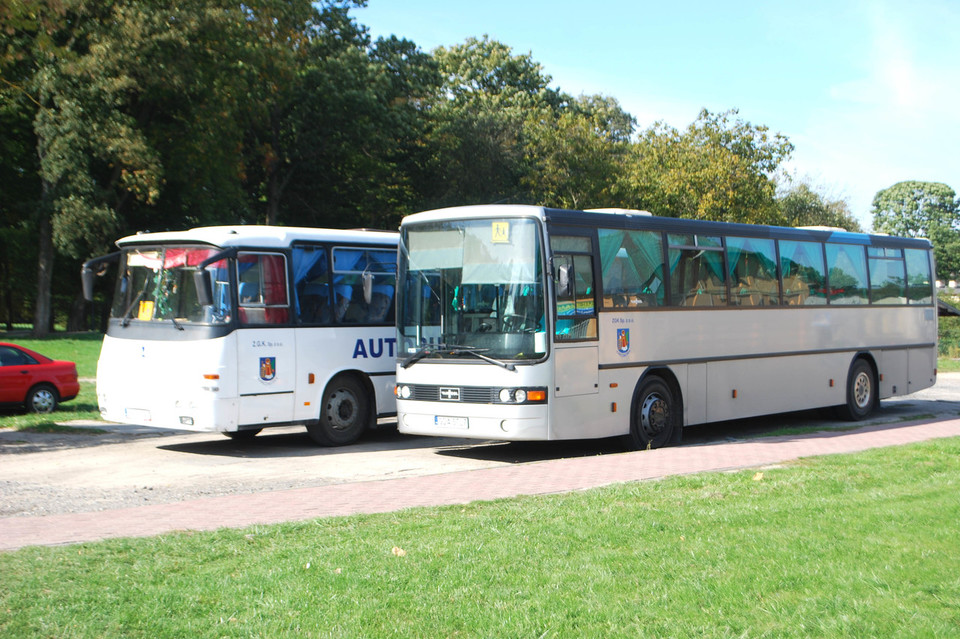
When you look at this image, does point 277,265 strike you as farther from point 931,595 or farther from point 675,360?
point 931,595

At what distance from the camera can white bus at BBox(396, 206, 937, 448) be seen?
492 inches

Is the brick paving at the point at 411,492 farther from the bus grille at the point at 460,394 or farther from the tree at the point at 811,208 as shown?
the tree at the point at 811,208

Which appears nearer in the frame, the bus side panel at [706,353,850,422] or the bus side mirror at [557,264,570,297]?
the bus side mirror at [557,264,570,297]

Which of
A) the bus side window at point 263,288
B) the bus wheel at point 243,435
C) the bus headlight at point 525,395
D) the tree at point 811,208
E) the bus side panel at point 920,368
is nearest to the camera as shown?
the bus headlight at point 525,395

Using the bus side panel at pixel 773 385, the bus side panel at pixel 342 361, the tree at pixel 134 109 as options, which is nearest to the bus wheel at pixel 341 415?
the bus side panel at pixel 342 361

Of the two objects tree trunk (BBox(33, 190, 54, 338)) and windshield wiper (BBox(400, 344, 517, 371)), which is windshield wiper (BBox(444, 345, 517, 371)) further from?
tree trunk (BBox(33, 190, 54, 338))

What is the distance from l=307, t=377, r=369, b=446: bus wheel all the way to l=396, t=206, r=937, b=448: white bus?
135 centimetres

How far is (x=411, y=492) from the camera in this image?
9.83 meters

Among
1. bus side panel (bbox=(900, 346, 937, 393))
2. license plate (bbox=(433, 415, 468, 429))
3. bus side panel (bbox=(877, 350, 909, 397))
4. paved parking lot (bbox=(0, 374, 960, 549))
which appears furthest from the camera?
bus side panel (bbox=(900, 346, 937, 393))

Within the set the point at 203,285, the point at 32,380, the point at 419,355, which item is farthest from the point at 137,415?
the point at 32,380

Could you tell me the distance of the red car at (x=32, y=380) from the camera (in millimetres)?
18594

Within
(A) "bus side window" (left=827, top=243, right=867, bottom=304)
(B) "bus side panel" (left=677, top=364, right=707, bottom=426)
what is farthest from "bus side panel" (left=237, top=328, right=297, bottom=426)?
(A) "bus side window" (left=827, top=243, right=867, bottom=304)

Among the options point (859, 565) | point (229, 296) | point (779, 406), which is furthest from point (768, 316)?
point (859, 565)

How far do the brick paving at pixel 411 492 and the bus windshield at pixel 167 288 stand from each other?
3861mm
